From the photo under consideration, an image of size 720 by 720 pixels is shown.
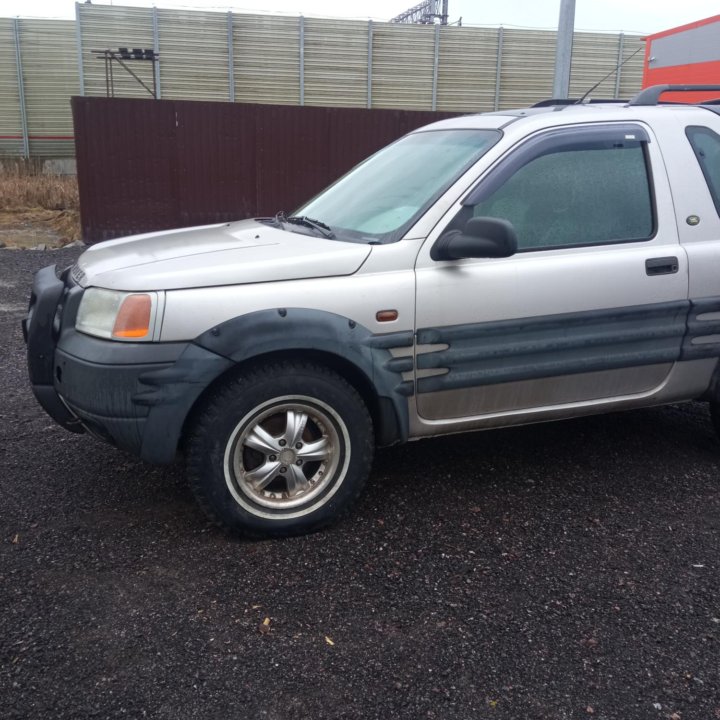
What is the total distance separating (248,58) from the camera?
2653 cm

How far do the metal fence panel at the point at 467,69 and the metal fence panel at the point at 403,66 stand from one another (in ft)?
1.64

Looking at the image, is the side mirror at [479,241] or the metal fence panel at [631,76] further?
the metal fence panel at [631,76]

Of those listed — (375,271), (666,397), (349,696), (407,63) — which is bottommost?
(349,696)

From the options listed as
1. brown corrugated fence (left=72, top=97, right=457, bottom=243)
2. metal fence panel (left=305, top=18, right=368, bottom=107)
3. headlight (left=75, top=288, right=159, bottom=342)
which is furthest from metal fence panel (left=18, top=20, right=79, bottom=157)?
headlight (left=75, top=288, right=159, bottom=342)

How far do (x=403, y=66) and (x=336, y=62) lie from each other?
230cm

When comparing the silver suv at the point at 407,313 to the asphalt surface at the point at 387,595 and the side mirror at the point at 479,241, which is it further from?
the asphalt surface at the point at 387,595

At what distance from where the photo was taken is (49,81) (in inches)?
1068

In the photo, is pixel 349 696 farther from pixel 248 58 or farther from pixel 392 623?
pixel 248 58

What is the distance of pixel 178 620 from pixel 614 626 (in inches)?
62.1

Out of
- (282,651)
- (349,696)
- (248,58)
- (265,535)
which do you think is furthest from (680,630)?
(248,58)

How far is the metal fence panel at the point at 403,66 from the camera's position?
89.1ft

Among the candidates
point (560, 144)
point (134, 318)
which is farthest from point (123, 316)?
point (560, 144)

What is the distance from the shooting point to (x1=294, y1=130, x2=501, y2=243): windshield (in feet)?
12.3

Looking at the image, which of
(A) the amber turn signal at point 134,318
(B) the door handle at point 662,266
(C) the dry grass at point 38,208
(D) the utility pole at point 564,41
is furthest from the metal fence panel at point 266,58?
(A) the amber turn signal at point 134,318
